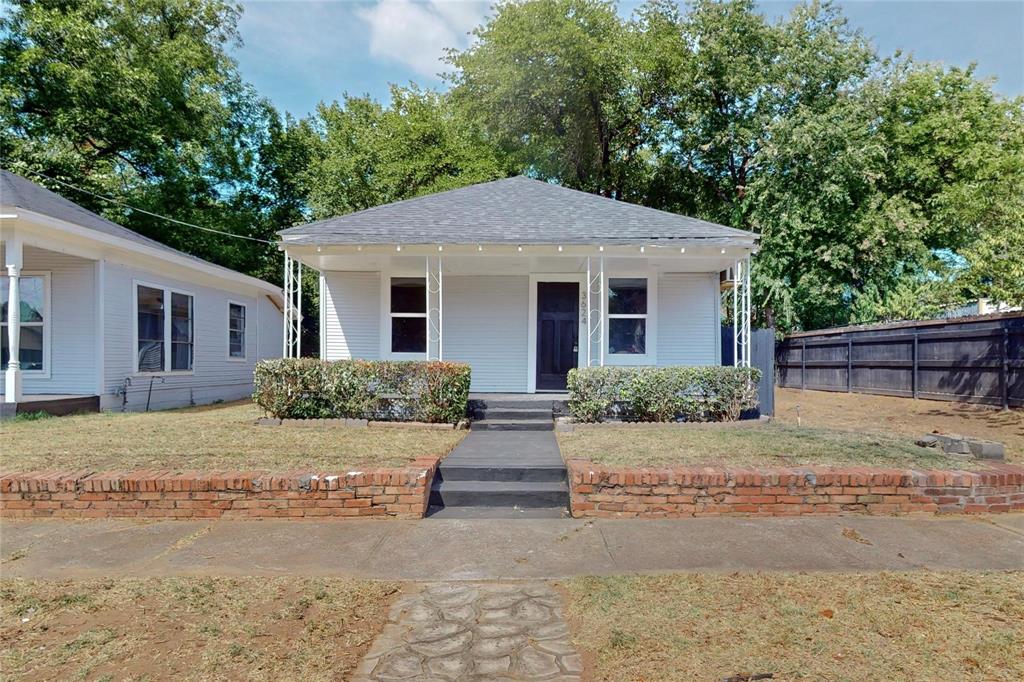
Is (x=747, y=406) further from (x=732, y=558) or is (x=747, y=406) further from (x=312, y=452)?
(x=312, y=452)

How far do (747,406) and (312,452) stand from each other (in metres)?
6.24

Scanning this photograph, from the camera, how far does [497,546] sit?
417cm

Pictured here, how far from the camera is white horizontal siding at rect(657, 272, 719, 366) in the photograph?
10953 millimetres

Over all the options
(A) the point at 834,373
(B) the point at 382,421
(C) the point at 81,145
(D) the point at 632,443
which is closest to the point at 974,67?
(A) the point at 834,373

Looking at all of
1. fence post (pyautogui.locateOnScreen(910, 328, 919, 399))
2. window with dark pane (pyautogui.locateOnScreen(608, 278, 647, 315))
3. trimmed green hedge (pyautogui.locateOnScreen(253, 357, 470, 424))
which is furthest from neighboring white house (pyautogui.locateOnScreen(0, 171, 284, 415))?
fence post (pyautogui.locateOnScreen(910, 328, 919, 399))

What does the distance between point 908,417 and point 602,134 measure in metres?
16.6

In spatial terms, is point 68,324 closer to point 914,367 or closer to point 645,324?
point 645,324

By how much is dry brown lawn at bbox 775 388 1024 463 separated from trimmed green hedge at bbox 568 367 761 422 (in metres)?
1.82

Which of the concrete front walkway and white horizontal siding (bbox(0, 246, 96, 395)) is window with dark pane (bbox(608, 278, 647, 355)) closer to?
the concrete front walkway

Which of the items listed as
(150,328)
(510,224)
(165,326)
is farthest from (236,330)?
(510,224)

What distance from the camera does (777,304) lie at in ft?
58.2

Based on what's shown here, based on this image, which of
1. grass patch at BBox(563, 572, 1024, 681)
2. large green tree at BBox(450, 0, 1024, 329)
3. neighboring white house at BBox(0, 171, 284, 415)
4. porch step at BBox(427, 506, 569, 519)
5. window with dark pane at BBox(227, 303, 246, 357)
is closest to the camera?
grass patch at BBox(563, 572, 1024, 681)

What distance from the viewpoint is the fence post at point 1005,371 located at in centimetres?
958

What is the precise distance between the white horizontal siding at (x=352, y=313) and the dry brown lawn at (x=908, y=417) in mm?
7766
